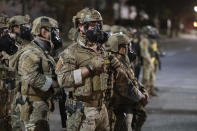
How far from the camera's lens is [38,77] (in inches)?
230

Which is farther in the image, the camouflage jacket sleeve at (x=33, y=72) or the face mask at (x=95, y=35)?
the camouflage jacket sleeve at (x=33, y=72)

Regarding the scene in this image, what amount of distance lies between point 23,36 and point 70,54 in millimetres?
1794

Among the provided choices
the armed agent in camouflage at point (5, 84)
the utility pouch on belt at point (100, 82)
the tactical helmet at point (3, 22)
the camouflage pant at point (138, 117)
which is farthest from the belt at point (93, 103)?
the tactical helmet at point (3, 22)

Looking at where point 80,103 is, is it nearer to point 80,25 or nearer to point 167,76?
point 80,25

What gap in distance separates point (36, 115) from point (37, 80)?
0.41 metres

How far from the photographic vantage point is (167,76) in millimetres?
19406

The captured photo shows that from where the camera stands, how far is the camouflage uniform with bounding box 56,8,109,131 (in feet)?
17.3

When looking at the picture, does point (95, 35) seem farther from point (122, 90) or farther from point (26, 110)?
point (26, 110)

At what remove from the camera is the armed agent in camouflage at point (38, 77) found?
5.87 meters

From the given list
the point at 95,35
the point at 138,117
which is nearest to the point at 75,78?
the point at 95,35

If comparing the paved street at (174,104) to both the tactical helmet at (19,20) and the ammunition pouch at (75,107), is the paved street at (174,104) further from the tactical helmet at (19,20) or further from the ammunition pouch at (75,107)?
the ammunition pouch at (75,107)

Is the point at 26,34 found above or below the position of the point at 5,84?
above

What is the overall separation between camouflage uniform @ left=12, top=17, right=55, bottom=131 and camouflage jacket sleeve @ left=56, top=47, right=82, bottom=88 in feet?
1.88

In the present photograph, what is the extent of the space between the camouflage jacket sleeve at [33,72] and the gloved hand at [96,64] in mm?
755
